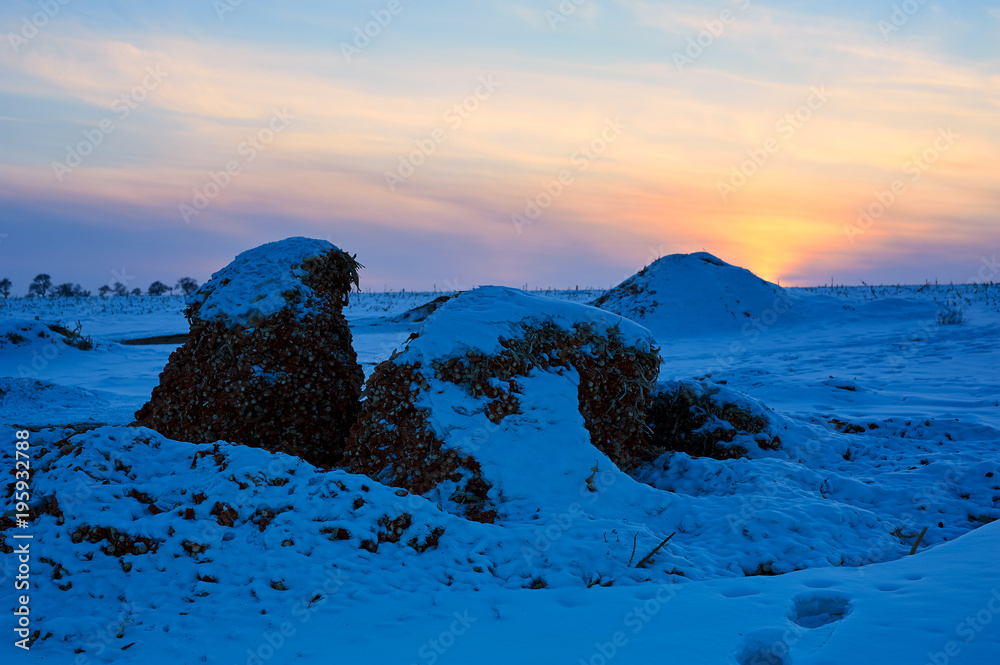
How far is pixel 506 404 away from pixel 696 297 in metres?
15.5

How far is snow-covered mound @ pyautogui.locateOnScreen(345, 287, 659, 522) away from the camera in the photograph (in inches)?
211

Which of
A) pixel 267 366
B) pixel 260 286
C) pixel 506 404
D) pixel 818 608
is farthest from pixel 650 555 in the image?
pixel 260 286

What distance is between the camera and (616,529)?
4672 mm

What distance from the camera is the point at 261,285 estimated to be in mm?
7039

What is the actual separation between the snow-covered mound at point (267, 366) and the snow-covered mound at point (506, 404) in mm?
1202

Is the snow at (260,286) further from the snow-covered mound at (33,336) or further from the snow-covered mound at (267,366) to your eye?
the snow-covered mound at (33,336)

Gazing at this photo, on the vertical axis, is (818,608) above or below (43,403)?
below

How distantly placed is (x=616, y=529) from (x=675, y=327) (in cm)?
1500

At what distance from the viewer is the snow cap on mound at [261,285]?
6.86 metres

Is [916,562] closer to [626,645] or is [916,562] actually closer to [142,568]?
[626,645]

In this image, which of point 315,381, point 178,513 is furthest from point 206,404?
point 178,513

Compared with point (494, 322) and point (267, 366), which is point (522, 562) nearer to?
point (494, 322)

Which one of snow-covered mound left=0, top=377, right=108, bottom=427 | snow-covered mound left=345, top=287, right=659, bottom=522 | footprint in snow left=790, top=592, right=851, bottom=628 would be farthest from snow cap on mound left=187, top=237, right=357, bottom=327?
footprint in snow left=790, top=592, right=851, bottom=628

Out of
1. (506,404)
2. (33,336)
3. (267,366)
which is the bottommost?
(506,404)
